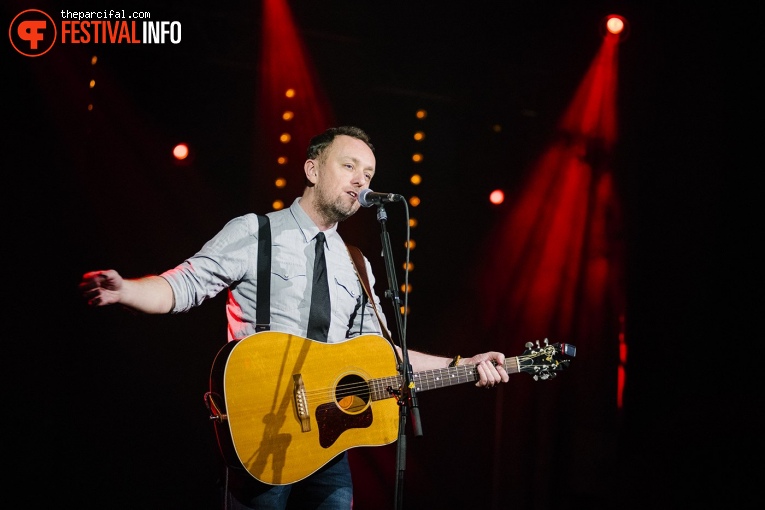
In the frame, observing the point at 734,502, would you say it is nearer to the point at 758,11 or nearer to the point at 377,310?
the point at 377,310

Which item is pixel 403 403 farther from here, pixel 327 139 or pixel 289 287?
pixel 327 139

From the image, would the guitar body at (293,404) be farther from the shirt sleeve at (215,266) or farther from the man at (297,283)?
the shirt sleeve at (215,266)

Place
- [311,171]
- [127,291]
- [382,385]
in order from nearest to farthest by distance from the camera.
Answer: [127,291] < [382,385] < [311,171]

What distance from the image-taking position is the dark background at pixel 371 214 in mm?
4145

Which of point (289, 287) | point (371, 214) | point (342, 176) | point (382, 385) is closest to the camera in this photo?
point (382, 385)

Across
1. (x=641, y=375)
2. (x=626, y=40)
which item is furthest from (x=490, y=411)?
(x=626, y=40)

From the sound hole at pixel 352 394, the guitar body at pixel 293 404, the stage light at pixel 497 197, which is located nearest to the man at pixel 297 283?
the guitar body at pixel 293 404

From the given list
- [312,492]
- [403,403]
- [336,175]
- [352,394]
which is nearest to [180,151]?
[336,175]

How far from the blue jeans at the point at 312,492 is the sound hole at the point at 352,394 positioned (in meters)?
0.24

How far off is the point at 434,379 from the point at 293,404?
0.80 m

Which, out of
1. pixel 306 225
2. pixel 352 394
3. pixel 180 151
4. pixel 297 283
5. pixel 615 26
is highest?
pixel 615 26

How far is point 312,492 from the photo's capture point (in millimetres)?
2939

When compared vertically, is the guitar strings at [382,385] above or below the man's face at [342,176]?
below

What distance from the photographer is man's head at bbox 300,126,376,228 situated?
354 centimetres
